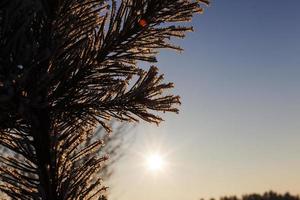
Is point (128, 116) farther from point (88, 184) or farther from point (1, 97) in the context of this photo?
point (1, 97)

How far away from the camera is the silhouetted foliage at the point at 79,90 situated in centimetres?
323

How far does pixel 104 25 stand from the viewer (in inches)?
139

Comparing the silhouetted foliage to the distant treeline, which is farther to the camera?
the distant treeline

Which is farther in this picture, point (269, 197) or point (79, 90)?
point (269, 197)

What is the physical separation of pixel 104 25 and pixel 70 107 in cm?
68

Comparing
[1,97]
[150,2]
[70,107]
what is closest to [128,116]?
[70,107]

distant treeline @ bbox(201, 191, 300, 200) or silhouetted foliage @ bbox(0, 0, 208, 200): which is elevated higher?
distant treeline @ bbox(201, 191, 300, 200)

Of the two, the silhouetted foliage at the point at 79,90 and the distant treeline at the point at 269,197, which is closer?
the silhouetted foliage at the point at 79,90

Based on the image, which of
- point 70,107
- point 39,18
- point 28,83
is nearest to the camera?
point 28,83

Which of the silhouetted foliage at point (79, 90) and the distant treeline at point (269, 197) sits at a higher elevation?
the distant treeline at point (269, 197)

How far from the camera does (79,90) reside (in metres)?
3.49

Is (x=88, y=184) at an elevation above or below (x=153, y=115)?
below

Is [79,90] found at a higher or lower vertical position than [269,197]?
lower

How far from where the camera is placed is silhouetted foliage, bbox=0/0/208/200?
3229mm
